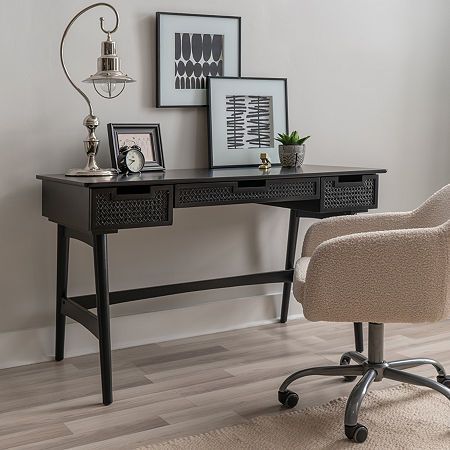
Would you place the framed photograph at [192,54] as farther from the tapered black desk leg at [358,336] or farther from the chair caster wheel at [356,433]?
the chair caster wheel at [356,433]

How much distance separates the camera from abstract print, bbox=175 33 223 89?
3270 mm

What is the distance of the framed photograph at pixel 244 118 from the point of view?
3.35 m

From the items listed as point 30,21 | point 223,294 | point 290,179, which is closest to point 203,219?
point 223,294

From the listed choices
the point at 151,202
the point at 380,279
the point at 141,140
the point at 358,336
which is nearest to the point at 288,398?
the point at 380,279

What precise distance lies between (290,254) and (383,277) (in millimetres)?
1361

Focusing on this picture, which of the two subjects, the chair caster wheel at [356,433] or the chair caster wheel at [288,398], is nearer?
the chair caster wheel at [356,433]

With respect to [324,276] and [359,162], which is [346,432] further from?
[359,162]

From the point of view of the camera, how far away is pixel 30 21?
2957 millimetres

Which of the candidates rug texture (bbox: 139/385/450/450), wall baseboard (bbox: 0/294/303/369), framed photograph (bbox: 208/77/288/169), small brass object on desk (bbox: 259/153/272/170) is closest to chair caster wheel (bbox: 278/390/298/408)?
rug texture (bbox: 139/385/450/450)

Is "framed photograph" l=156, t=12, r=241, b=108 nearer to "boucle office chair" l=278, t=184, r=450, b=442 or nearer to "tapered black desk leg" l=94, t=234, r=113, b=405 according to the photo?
"tapered black desk leg" l=94, t=234, r=113, b=405

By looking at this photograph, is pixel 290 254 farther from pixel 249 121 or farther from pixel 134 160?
pixel 134 160

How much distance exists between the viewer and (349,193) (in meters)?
3.15

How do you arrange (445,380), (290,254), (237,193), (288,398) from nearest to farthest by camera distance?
(288,398) → (445,380) → (237,193) → (290,254)

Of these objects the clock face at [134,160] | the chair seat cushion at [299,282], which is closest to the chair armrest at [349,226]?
the chair seat cushion at [299,282]
